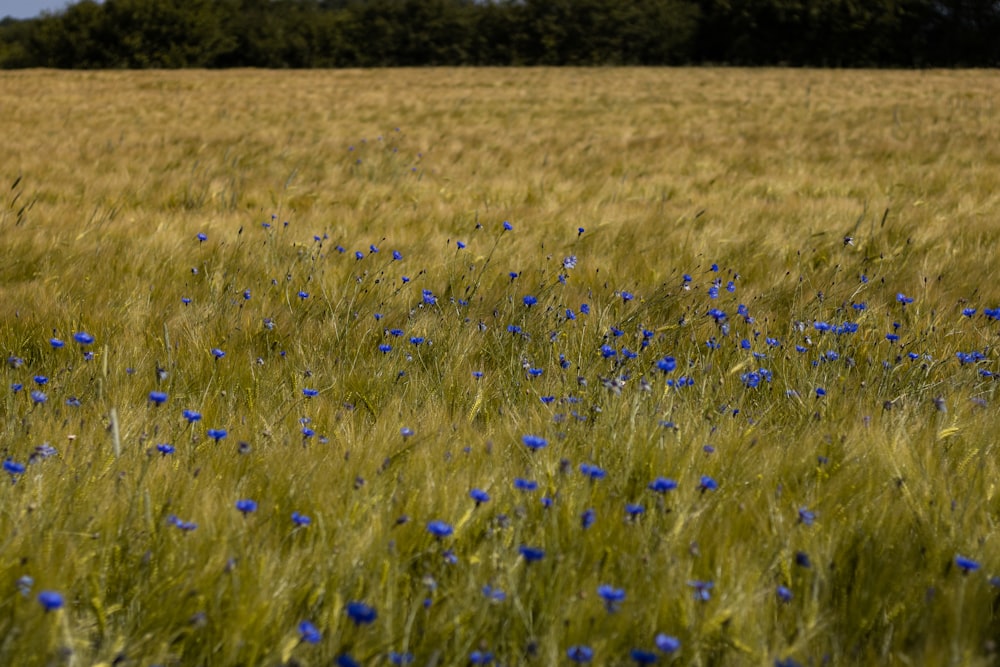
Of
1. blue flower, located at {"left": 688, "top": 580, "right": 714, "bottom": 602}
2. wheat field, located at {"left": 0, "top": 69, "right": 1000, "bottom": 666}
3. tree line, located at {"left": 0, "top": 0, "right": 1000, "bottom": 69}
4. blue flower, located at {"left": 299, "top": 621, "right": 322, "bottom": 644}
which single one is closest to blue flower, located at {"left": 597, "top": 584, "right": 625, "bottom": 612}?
wheat field, located at {"left": 0, "top": 69, "right": 1000, "bottom": 666}

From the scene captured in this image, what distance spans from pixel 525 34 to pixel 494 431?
4828 centimetres

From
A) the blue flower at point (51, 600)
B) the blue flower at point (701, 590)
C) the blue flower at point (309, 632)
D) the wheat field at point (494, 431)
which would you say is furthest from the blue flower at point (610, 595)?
the blue flower at point (51, 600)

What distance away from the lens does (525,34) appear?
47.2m

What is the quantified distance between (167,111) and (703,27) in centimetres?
3974

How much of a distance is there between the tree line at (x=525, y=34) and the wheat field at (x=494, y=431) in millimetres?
42898

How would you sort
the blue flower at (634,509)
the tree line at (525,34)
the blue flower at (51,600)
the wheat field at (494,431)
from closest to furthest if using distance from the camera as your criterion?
the blue flower at (51,600) → the wheat field at (494,431) → the blue flower at (634,509) → the tree line at (525,34)

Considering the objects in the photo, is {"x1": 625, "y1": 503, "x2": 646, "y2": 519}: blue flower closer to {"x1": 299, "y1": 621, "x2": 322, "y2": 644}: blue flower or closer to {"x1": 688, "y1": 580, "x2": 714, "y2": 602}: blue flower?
{"x1": 688, "y1": 580, "x2": 714, "y2": 602}: blue flower

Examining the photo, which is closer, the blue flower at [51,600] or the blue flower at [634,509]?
the blue flower at [51,600]

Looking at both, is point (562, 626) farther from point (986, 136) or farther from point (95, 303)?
point (986, 136)

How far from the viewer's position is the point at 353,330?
291 cm

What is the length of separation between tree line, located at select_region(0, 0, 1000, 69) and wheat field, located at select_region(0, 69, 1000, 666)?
42898 mm

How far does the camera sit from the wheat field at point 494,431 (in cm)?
128

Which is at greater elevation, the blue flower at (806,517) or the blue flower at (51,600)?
the blue flower at (51,600)

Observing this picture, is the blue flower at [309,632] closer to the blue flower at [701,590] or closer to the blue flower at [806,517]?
the blue flower at [701,590]
